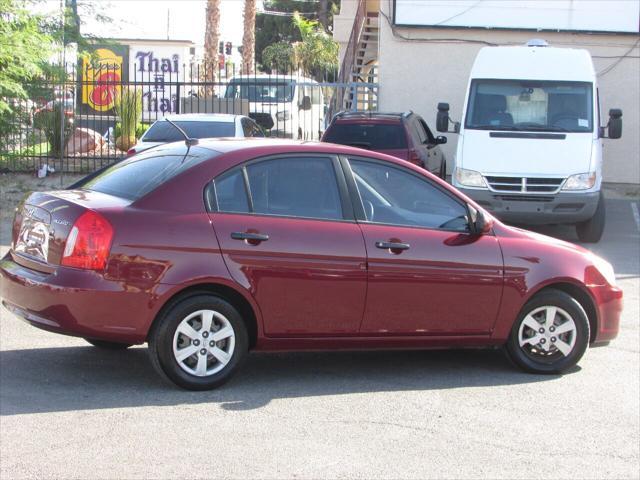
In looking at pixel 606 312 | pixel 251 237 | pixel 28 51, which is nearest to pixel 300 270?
pixel 251 237

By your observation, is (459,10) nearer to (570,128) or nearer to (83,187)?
(570,128)

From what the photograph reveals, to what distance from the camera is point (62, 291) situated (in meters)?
5.82

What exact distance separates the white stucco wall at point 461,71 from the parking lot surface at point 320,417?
45.8 ft

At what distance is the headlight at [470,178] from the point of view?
1366 cm

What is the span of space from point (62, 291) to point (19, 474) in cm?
130

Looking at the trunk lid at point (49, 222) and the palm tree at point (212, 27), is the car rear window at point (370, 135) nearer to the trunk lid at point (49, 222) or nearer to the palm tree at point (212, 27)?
the trunk lid at point (49, 222)

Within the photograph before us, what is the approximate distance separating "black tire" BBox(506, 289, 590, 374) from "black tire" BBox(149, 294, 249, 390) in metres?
1.96

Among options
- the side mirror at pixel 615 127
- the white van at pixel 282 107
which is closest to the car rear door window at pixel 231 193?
the side mirror at pixel 615 127

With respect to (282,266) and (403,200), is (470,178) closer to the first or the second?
(403,200)

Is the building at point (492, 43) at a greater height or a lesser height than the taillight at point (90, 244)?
greater

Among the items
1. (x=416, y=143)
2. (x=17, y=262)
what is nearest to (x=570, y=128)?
(x=416, y=143)

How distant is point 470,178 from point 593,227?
6.53 ft

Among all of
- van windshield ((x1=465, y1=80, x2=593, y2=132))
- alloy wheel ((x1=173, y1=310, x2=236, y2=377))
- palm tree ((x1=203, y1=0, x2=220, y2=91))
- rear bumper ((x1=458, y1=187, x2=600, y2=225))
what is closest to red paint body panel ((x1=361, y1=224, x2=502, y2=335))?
alloy wheel ((x1=173, y1=310, x2=236, y2=377))

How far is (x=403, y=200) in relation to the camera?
21.9ft
